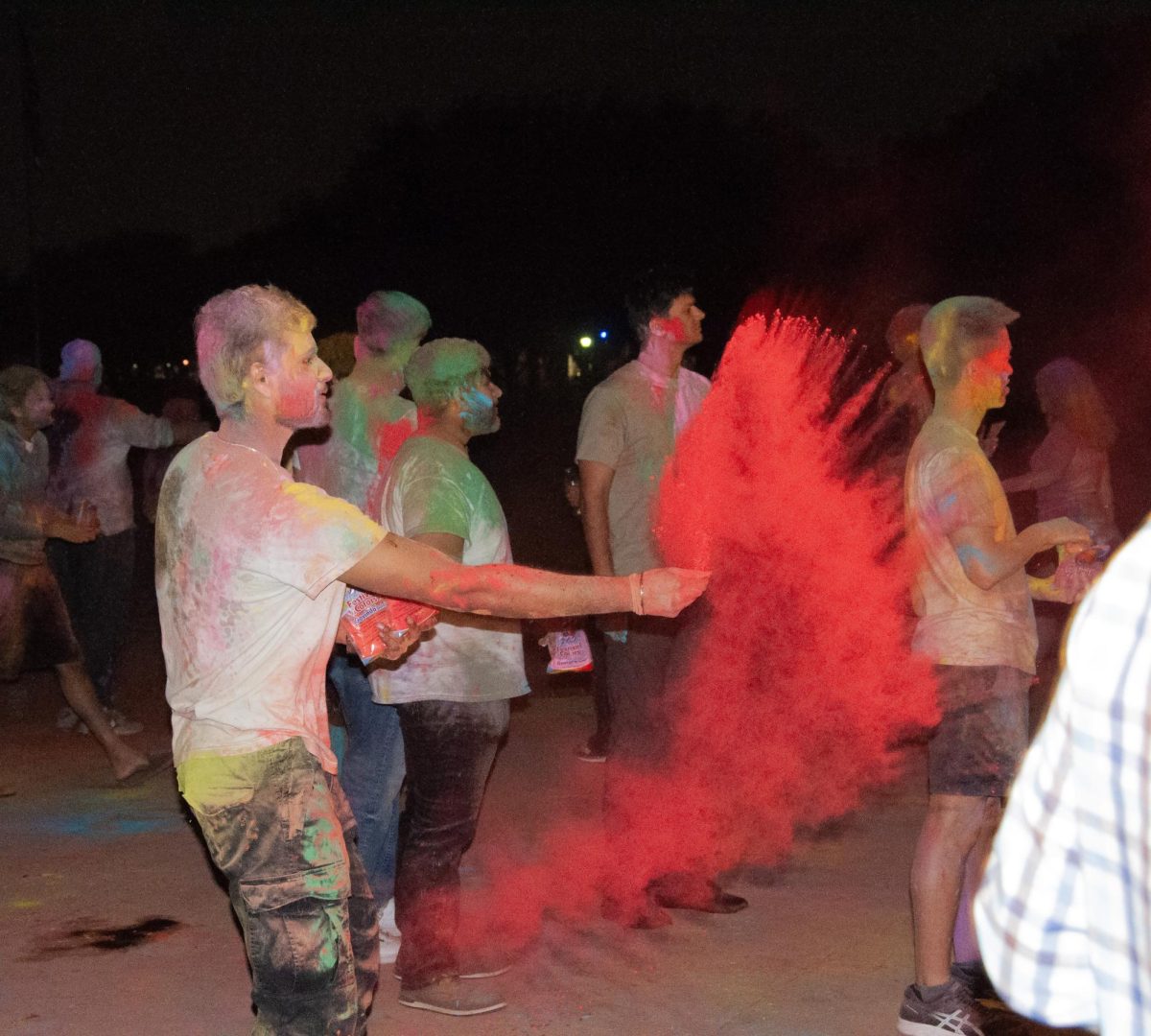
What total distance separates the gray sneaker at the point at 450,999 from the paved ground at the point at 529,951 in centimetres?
4

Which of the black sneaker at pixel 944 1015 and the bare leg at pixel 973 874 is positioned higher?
the bare leg at pixel 973 874

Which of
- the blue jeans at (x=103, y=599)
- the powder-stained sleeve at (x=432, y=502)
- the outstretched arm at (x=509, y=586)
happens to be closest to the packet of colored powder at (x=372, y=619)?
the outstretched arm at (x=509, y=586)

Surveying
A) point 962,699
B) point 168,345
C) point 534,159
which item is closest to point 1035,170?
point 534,159

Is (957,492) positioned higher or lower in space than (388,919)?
higher

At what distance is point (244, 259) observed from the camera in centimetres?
6197

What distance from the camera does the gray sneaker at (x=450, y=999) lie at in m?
4.63

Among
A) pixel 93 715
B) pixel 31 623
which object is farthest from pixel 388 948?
pixel 31 623

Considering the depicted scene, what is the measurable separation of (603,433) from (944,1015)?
2391mm

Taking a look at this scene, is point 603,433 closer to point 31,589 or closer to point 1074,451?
point 1074,451

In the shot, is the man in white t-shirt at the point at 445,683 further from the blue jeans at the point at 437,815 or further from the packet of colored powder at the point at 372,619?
the packet of colored powder at the point at 372,619

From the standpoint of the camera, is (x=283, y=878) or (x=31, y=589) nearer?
(x=283, y=878)

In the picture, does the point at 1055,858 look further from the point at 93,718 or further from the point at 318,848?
the point at 93,718

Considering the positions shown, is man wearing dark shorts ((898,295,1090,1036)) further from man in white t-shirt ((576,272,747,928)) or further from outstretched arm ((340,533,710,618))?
man in white t-shirt ((576,272,747,928))

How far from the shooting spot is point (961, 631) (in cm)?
417
